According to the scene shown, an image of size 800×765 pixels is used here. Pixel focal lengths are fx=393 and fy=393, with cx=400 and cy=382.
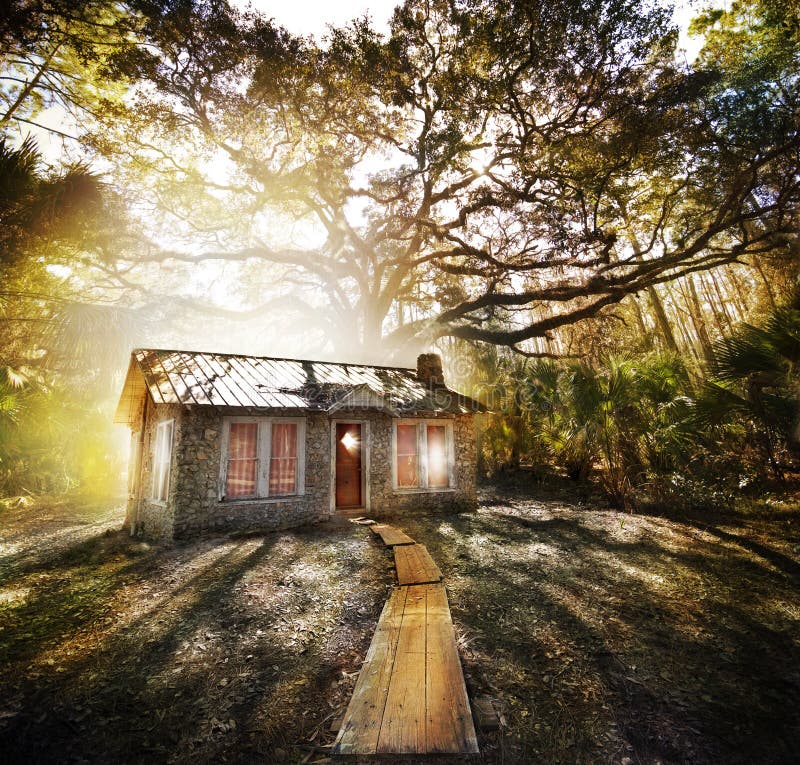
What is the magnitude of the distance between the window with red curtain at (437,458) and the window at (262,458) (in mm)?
3691

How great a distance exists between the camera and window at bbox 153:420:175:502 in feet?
29.7

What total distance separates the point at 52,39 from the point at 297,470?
13.3 m

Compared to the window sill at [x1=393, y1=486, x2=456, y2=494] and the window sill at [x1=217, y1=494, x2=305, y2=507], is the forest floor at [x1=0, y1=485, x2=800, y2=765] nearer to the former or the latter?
the window sill at [x1=217, y1=494, x2=305, y2=507]

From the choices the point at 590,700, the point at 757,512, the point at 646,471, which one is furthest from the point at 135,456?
the point at 757,512

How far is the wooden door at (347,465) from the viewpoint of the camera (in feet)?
35.6

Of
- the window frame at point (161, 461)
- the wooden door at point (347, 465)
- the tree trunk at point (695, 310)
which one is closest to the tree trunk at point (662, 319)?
the tree trunk at point (695, 310)

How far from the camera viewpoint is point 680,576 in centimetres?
617

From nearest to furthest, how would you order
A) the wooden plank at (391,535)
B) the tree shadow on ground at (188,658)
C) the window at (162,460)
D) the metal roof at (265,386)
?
the tree shadow on ground at (188,658) → the wooden plank at (391,535) → the metal roof at (265,386) → the window at (162,460)

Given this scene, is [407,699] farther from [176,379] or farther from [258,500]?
[176,379]

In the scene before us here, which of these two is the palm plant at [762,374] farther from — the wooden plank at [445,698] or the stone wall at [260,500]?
the wooden plank at [445,698]

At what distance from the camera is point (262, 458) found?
925 centimetres

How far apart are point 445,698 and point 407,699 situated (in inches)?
11.2

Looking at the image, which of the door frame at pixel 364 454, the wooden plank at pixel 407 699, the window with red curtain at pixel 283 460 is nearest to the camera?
the wooden plank at pixel 407 699

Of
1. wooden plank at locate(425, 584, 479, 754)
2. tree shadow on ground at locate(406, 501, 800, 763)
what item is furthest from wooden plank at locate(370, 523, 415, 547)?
wooden plank at locate(425, 584, 479, 754)
